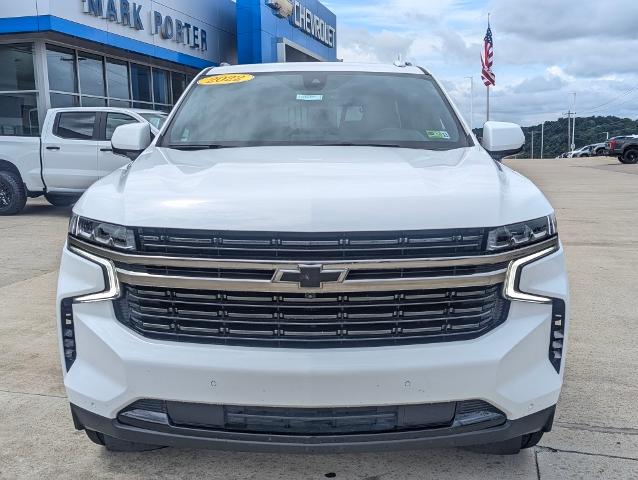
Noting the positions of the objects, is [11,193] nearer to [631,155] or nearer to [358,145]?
[358,145]

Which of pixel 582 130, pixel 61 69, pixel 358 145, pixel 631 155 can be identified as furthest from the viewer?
→ pixel 582 130

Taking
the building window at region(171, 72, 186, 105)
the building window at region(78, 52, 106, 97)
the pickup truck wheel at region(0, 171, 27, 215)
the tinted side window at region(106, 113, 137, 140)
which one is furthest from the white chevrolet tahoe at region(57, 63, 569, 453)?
the building window at region(171, 72, 186, 105)

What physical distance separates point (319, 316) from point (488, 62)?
105ft

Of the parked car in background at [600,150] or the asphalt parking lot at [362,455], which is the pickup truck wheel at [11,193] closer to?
the asphalt parking lot at [362,455]

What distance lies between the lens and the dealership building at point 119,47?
1620cm

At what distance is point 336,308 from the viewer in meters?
2.25

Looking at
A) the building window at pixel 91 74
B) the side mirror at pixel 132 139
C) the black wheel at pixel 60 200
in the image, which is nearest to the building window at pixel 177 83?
the building window at pixel 91 74

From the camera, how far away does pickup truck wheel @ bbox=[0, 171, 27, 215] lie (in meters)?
11.5

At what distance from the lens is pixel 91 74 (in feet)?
60.6

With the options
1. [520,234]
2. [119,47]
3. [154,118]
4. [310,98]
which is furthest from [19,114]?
[520,234]

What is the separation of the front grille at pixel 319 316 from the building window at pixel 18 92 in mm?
16356

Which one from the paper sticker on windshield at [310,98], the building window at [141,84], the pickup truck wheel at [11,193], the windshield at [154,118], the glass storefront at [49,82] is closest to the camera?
the paper sticker on windshield at [310,98]

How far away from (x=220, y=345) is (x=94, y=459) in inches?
44.3

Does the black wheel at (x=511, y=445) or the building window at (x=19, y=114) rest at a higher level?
the building window at (x=19, y=114)
